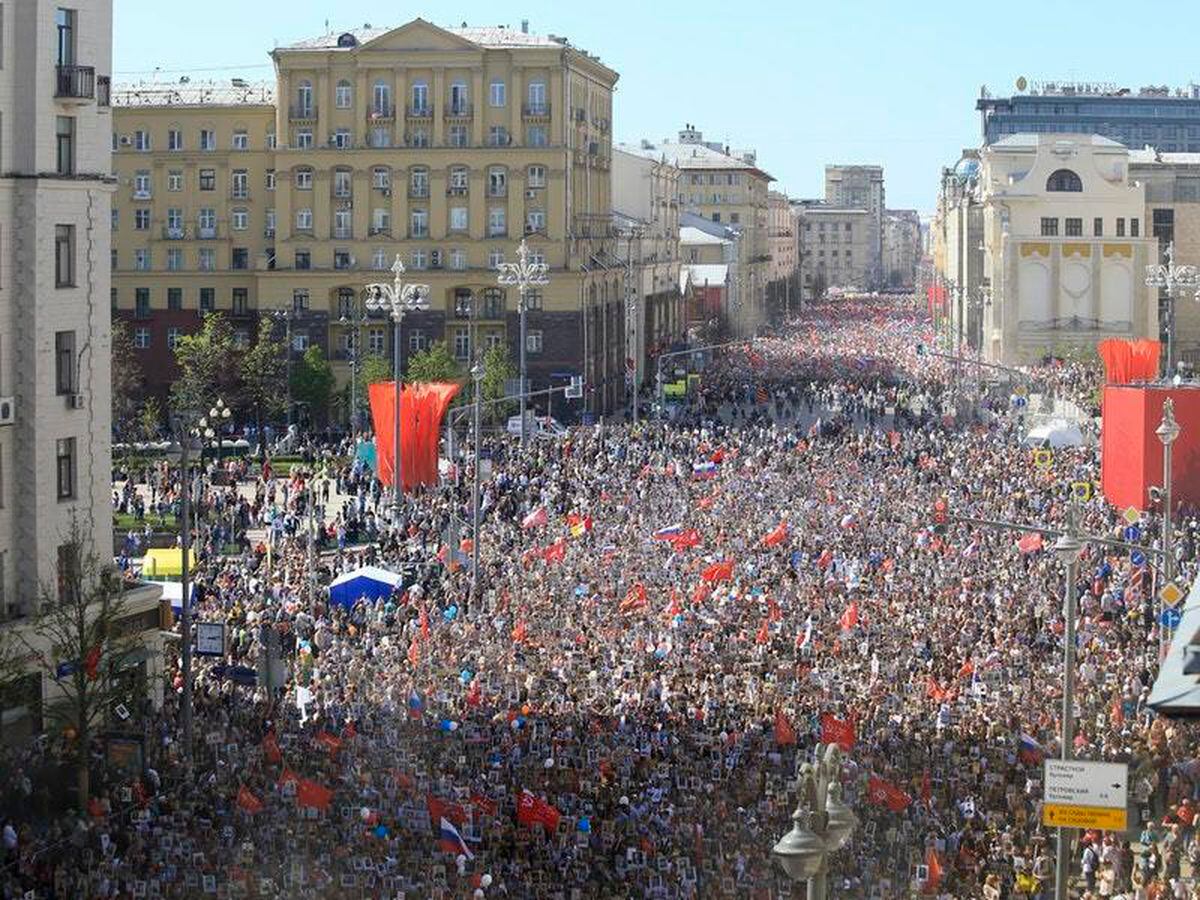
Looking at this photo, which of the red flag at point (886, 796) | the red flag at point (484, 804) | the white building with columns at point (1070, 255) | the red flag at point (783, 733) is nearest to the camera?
the red flag at point (484, 804)

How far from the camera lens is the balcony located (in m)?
32.8

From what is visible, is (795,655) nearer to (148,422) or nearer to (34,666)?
(34,666)

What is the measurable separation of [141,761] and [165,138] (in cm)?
6438

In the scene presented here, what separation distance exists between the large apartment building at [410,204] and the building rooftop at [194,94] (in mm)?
1863

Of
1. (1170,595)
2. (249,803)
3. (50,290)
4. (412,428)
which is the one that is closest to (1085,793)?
(1170,595)

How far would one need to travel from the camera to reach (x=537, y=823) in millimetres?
25797

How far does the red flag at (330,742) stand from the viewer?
95.0 ft

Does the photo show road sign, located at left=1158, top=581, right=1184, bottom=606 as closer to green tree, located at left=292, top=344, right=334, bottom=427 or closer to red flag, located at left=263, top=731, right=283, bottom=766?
red flag, located at left=263, top=731, right=283, bottom=766

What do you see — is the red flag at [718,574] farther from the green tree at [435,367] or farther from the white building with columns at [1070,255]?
the white building with columns at [1070,255]

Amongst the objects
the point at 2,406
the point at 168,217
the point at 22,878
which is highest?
the point at 168,217

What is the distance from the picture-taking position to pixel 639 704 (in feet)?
105

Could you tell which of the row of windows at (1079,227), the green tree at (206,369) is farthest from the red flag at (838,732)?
the row of windows at (1079,227)

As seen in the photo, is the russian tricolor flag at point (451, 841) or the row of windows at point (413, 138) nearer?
the russian tricolor flag at point (451, 841)

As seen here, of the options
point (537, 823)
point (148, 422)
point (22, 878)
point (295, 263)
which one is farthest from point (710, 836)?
point (295, 263)
